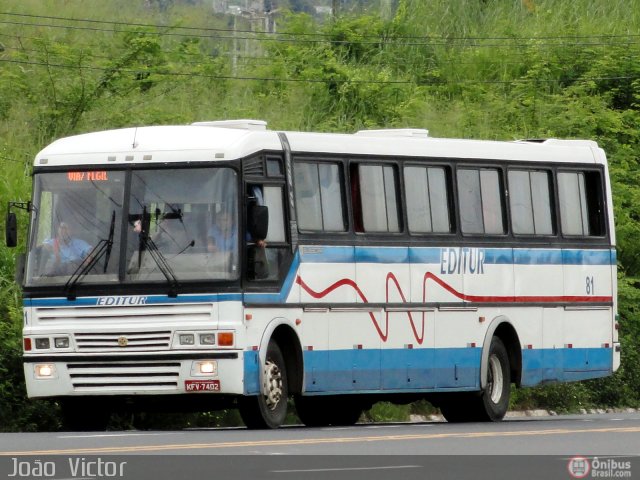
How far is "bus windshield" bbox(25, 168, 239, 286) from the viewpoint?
18.8 metres

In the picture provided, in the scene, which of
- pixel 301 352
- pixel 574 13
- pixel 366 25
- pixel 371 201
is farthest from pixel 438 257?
pixel 574 13

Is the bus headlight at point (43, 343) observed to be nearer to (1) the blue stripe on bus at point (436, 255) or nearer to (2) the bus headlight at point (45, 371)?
(2) the bus headlight at point (45, 371)

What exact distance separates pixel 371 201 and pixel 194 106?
1696 cm

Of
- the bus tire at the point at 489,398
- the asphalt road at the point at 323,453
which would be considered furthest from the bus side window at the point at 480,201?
the asphalt road at the point at 323,453

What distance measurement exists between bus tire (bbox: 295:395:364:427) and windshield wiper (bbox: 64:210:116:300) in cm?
402

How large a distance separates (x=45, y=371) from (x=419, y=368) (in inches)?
191

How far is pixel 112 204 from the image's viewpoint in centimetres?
1919

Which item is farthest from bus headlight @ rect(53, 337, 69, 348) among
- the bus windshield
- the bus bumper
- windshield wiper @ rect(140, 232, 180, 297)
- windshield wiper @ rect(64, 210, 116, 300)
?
windshield wiper @ rect(140, 232, 180, 297)

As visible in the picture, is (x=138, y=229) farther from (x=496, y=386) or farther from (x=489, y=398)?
(x=496, y=386)

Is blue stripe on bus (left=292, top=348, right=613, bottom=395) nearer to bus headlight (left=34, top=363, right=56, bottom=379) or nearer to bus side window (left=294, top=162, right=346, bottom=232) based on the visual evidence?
bus side window (left=294, top=162, right=346, bottom=232)

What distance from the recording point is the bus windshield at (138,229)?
Answer: 739 inches

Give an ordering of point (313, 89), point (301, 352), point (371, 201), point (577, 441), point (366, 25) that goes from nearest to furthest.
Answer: point (577, 441), point (301, 352), point (371, 201), point (313, 89), point (366, 25)

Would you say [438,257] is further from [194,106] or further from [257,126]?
[194,106]
